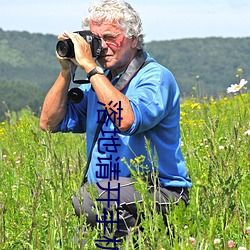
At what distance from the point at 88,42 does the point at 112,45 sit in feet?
0.50

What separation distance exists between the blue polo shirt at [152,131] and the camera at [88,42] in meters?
0.26

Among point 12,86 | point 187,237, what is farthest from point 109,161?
point 12,86

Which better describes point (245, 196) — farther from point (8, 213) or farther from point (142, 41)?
point (8, 213)

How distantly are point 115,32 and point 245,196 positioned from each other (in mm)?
1126

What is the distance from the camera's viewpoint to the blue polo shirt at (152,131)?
326cm

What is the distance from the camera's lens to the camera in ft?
11.0

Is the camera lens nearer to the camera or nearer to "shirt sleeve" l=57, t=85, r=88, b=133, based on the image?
the camera

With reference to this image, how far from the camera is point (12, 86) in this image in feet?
435

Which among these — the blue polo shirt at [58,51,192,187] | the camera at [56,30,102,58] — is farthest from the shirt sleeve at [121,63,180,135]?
the camera at [56,30,102,58]

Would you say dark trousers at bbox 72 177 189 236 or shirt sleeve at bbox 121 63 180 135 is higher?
shirt sleeve at bbox 121 63 180 135

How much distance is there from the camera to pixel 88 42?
10.9 ft

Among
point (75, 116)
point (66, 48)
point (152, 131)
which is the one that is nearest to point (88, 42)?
point (66, 48)

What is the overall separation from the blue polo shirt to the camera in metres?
0.26

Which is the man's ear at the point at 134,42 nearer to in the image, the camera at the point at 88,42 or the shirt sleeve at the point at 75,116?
the camera at the point at 88,42
